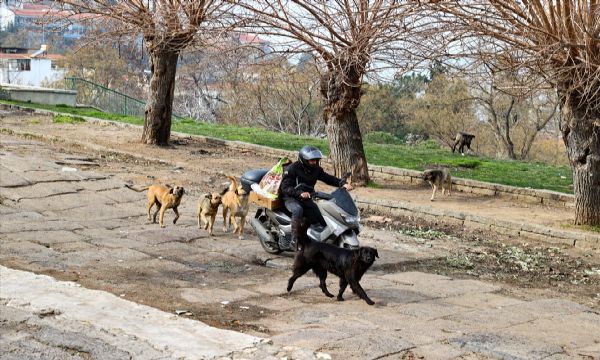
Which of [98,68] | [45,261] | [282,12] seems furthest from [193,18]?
[98,68]

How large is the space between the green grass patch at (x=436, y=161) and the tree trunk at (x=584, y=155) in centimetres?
278

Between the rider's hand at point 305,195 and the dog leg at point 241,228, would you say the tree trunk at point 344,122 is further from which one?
the rider's hand at point 305,195

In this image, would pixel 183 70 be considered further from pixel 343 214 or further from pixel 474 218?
pixel 343 214

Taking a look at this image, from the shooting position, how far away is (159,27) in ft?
64.0

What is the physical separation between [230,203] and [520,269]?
3.84m

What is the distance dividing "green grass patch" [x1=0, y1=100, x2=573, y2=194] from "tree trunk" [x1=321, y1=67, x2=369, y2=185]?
2168 millimetres

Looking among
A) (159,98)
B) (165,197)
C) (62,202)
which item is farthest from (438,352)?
(159,98)

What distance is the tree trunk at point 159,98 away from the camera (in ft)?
67.2

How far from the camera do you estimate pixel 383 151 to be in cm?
2188

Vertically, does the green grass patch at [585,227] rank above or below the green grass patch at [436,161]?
below

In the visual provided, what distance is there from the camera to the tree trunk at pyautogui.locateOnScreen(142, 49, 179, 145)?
20.5m

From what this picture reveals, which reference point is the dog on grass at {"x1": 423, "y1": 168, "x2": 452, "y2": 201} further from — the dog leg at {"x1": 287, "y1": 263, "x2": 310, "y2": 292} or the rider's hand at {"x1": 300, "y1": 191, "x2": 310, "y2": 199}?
the dog leg at {"x1": 287, "y1": 263, "x2": 310, "y2": 292}

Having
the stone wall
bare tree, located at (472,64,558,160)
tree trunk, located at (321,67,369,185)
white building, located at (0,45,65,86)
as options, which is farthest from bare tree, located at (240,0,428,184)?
white building, located at (0,45,65,86)

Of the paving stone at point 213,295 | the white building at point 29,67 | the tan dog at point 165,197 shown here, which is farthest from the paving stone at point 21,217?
the white building at point 29,67
